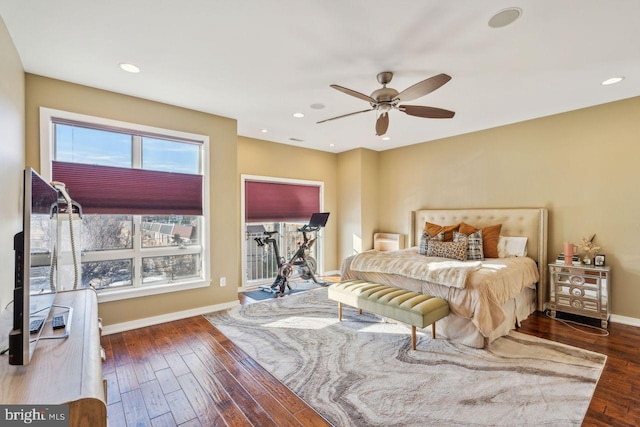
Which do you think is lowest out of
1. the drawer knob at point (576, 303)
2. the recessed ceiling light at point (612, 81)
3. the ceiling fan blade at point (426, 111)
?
the drawer knob at point (576, 303)

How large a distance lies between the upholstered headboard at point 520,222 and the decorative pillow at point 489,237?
9.1 inches

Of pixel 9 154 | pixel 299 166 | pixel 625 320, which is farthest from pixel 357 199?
pixel 9 154

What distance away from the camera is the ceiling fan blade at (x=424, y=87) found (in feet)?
7.73

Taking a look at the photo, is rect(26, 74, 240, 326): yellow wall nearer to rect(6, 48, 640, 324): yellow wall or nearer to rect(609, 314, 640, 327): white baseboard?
rect(6, 48, 640, 324): yellow wall

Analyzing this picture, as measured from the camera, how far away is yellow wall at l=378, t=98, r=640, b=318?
3551 mm

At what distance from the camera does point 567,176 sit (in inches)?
157

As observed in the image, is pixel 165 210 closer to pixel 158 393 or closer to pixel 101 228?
pixel 101 228

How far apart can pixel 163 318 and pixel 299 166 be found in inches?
142

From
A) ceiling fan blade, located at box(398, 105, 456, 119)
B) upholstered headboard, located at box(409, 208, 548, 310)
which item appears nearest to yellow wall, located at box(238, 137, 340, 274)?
upholstered headboard, located at box(409, 208, 548, 310)

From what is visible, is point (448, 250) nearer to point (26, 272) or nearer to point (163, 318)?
point (163, 318)

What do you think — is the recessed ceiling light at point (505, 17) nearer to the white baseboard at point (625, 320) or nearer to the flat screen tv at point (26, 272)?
the flat screen tv at point (26, 272)

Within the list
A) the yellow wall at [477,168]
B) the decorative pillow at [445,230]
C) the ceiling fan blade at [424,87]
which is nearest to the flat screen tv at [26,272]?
the yellow wall at [477,168]

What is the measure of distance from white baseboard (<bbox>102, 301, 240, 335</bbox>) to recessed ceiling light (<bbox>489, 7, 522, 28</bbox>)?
430 cm

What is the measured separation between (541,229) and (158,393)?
193 inches
